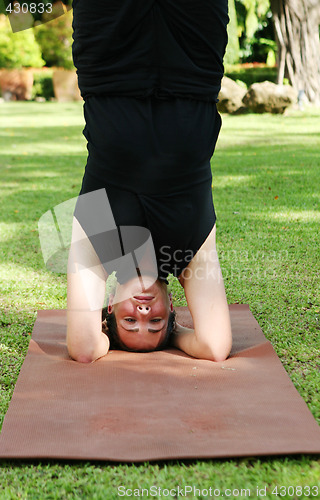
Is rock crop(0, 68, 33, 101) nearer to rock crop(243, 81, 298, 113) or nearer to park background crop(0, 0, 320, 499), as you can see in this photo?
park background crop(0, 0, 320, 499)

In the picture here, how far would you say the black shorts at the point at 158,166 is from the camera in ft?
8.87

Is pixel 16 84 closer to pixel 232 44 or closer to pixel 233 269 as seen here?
pixel 232 44

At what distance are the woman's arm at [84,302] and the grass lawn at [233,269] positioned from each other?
33cm

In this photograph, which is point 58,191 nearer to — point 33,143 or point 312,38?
point 33,143

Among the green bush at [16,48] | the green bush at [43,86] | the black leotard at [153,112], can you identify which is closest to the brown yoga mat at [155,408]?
the black leotard at [153,112]

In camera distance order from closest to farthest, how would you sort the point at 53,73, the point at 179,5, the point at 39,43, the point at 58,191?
the point at 179,5 < the point at 58,191 < the point at 53,73 < the point at 39,43

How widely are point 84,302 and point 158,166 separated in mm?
725

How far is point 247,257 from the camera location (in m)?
4.41

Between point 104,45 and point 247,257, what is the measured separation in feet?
7.12

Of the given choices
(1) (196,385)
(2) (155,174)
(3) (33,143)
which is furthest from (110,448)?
(3) (33,143)

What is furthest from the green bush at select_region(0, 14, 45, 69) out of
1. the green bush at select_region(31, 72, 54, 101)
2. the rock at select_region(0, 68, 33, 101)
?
the green bush at select_region(31, 72, 54, 101)

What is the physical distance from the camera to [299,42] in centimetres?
1486

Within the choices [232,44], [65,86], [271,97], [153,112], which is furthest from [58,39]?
[153,112]

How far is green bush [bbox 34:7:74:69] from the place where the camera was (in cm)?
2344
